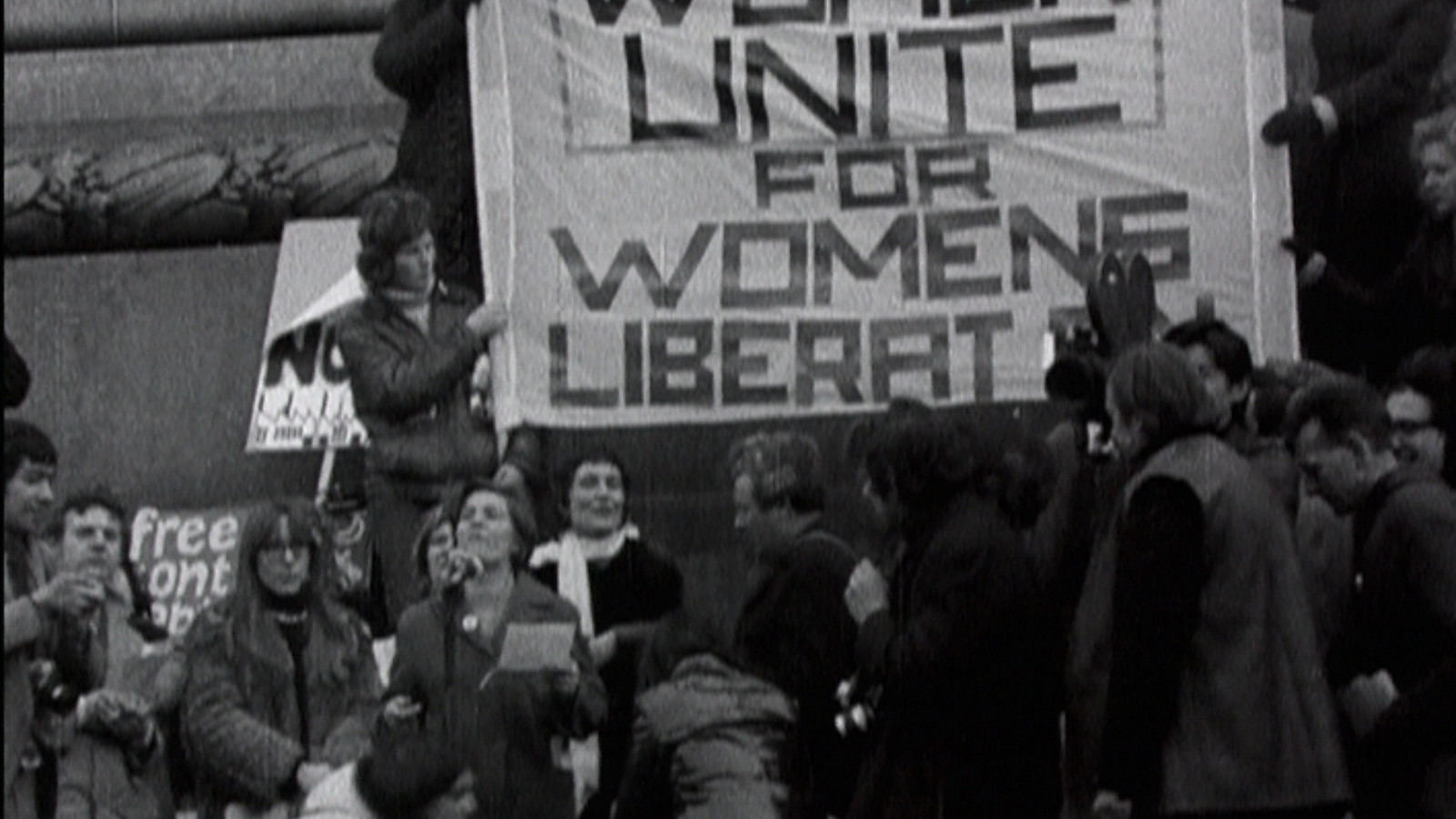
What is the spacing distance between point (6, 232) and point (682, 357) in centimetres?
383

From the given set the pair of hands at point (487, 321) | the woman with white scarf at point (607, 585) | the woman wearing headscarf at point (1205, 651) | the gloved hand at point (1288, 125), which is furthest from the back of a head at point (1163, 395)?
the pair of hands at point (487, 321)

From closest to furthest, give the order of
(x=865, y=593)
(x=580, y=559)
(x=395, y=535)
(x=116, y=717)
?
(x=865, y=593) < (x=116, y=717) < (x=580, y=559) < (x=395, y=535)

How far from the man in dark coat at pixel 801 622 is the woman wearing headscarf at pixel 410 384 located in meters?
1.28

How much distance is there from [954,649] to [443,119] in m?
4.02

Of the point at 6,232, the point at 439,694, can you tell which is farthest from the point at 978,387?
the point at 6,232

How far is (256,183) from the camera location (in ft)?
68.6

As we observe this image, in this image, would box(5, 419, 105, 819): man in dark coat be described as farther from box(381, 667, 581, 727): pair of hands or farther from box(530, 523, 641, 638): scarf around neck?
box(530, 523, 641, 638): scarf around neck

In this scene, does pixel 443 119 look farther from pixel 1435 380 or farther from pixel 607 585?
pixel 1435 380

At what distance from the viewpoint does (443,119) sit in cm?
1877

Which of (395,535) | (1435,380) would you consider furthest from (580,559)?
(1435,380)

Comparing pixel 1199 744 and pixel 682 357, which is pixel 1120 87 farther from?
pixel 1199 744

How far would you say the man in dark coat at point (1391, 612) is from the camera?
15336mm

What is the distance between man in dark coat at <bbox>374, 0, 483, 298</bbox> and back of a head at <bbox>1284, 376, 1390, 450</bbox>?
347 centimetres

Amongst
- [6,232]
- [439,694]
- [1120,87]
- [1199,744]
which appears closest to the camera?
[1199,744]
